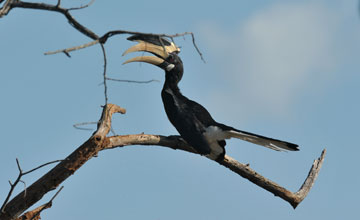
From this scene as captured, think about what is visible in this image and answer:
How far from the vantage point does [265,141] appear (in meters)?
7.81

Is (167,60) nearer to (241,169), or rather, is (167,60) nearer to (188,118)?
(188,118)

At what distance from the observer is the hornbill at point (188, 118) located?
8008mm

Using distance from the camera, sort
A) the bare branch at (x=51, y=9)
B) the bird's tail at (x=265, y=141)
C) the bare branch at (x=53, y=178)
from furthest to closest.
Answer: the bird's tail at (x=265, y=141) → the bare branch at (x=53, y=178) → the bare branch at (x=51, y=9)

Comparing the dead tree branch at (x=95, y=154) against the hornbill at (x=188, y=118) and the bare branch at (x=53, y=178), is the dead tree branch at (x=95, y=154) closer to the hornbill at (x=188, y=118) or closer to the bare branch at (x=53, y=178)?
the bare branch at (x=53, y=178)

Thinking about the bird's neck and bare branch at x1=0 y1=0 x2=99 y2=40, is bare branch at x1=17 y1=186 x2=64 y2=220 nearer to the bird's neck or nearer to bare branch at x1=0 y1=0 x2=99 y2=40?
bare branch at x1=0 y1=0 x2=99 y2=40

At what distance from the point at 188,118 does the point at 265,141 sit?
1384 millimetres

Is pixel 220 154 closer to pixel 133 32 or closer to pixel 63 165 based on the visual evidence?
pixel 63 165

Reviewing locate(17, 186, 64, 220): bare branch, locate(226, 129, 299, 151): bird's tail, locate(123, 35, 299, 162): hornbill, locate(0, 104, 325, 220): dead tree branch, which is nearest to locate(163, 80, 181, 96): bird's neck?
locate(123, 35, 299, 162): hornbill

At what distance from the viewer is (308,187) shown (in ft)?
28.0

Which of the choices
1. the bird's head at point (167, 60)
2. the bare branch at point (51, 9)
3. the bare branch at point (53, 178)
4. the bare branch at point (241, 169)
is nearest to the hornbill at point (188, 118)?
the bird's head at point (167, 60)

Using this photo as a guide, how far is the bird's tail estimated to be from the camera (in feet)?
25.3

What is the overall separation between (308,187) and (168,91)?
268 cm

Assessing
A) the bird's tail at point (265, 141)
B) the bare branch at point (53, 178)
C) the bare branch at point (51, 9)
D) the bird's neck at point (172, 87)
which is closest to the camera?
the bare branch at point (51, 9)

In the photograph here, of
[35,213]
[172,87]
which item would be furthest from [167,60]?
[35,213]
